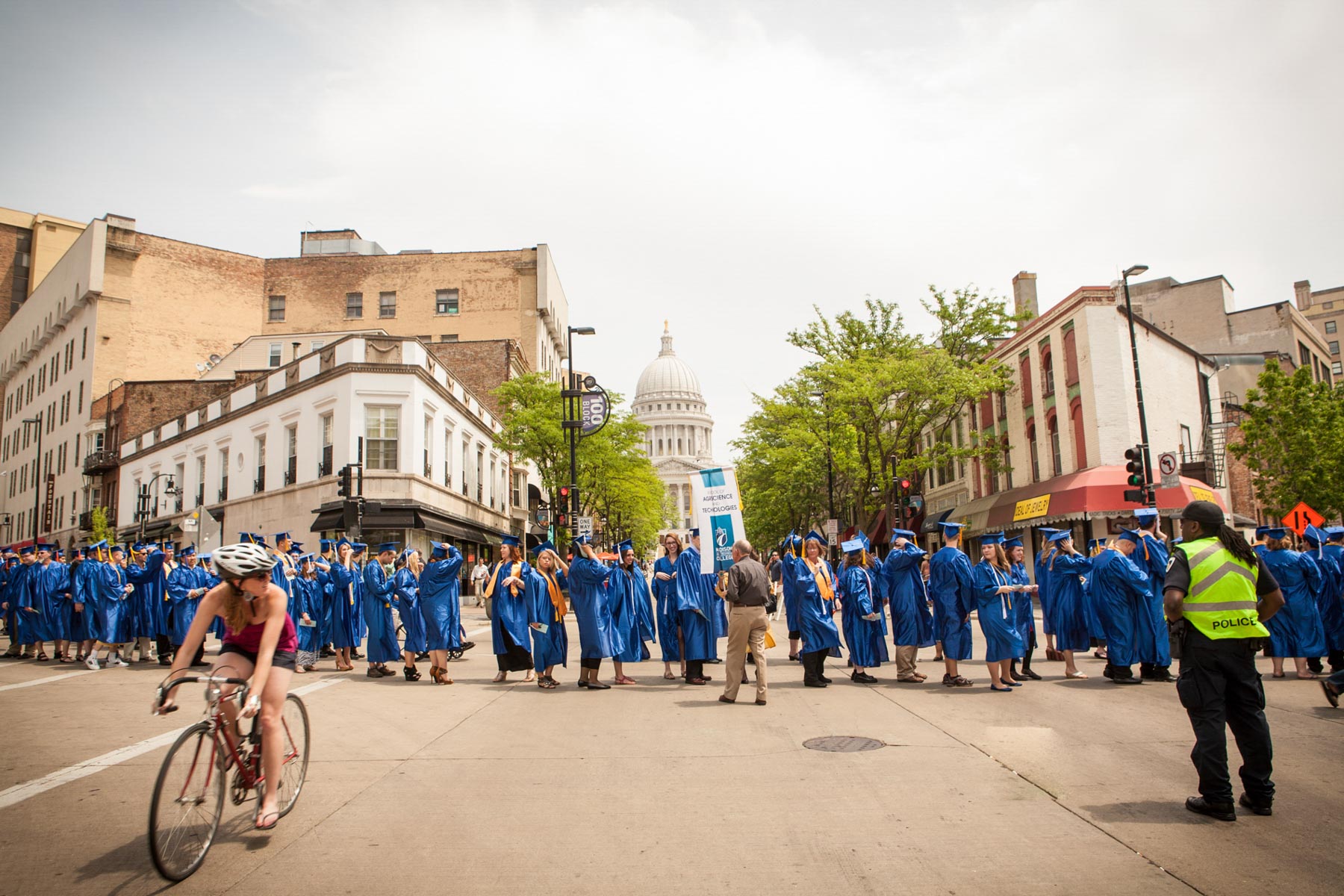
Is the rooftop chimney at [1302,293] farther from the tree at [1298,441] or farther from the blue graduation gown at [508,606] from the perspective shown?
the blue graduation gown at [508,606]

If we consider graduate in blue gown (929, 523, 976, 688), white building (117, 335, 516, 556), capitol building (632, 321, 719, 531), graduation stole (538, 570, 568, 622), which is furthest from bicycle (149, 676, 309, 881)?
capitol building (632, 321, 719, 531)

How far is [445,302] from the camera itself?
56.7 meters

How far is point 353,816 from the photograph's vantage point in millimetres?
5625

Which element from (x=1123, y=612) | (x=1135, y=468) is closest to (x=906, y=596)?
(x=1123, y=612)

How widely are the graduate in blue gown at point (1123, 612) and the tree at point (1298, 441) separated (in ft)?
89.1

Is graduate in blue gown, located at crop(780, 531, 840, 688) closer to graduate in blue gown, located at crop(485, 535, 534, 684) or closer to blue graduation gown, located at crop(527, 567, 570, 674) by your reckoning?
blue graduation gown, located at crop(527, 567, 570, 674)

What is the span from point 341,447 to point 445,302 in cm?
2700

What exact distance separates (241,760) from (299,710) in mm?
684

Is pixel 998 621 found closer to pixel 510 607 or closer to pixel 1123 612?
pixel 1123 612

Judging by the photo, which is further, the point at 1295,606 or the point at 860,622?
the point at 860,622

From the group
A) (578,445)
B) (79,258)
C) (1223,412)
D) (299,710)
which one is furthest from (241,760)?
(79,258)

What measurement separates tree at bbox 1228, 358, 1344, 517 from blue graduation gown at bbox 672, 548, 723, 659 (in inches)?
1180

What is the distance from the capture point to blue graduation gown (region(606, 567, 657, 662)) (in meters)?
12.1

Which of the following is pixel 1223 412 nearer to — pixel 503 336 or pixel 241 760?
pixel 503 336
